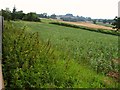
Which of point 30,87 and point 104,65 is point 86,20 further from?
point 30,87

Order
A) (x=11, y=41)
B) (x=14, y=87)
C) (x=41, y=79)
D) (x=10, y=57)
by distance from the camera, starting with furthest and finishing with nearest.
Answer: (x=11, y=41) → (x=10, y=57) → (x=41, y=79) → (x=14, y=87)

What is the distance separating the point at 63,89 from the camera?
8555mm

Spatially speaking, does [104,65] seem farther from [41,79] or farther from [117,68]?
[41,79]

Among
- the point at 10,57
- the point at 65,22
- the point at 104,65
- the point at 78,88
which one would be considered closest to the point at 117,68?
the point at 104,65

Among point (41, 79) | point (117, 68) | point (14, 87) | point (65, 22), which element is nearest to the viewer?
point (14, 87)

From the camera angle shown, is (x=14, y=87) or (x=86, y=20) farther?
(x=86, y=20)

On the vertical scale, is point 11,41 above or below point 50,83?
above

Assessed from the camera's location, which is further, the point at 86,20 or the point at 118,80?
the point at 86,20

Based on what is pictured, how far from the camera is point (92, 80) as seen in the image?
989 centimetres

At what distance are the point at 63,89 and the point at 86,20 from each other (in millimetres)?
43170

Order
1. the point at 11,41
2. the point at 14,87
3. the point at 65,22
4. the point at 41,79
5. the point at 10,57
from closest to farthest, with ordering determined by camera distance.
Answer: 1. the point at 14,87
2. the point at 41,79
3. the point at 10,57
4. the point at 11,41
5. the point at 65,22

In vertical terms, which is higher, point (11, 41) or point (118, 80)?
point (11, 41)

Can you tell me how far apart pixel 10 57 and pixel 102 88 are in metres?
2.94

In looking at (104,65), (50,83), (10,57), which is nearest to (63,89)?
(50,83)
